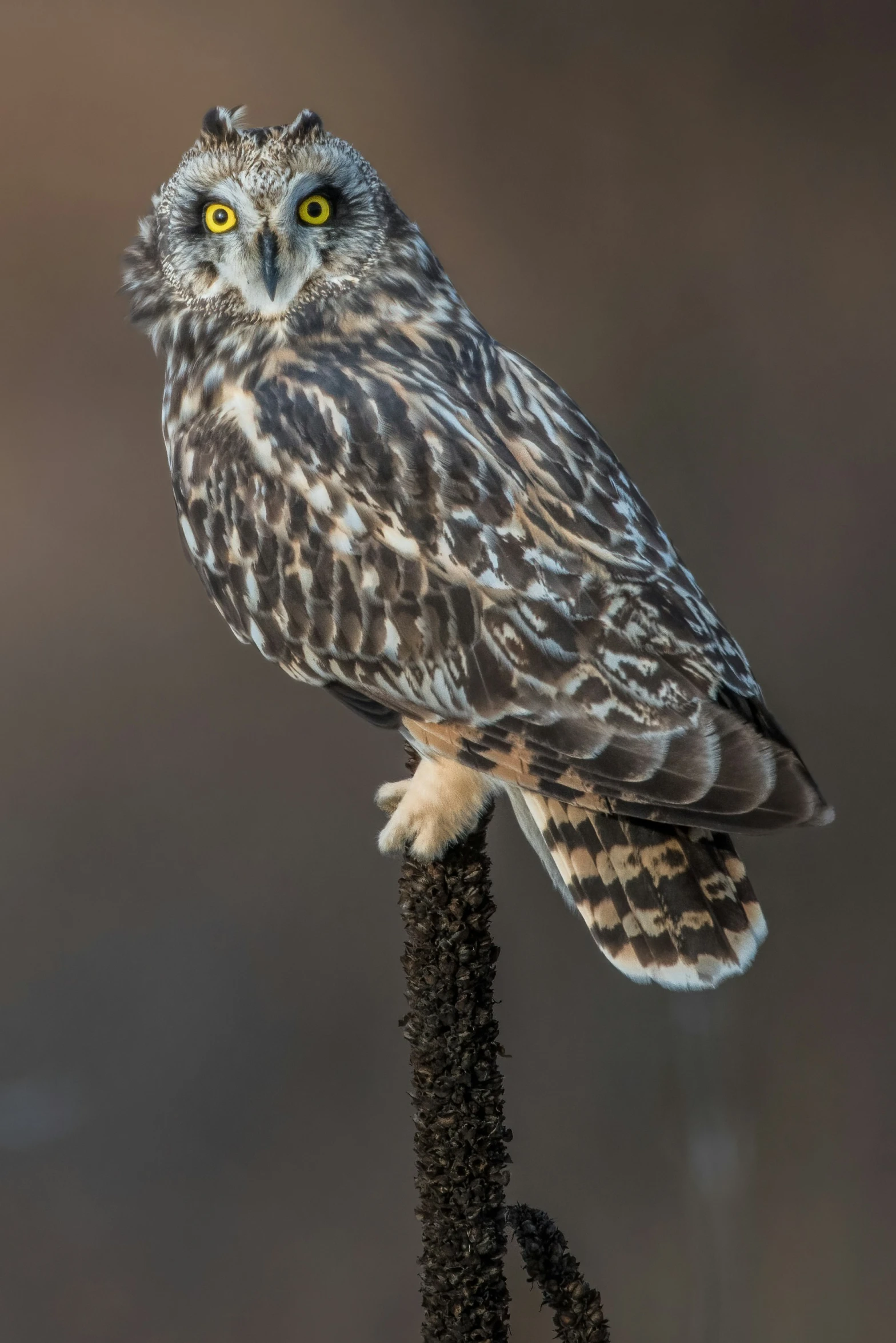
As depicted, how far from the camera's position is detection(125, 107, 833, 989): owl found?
1145 millimetres

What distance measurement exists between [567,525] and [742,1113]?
3.60 feet

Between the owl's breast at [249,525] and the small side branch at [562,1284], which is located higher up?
the owl's breast at [249,525]

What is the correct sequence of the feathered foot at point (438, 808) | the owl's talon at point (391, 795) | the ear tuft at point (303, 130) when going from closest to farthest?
the ear tuft at point (303, 130)
the feathered foot at point (438, 808)
the owl's talon at point (391, 795)

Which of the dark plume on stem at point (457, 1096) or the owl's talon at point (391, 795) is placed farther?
the owl's talon at point (391, 795)

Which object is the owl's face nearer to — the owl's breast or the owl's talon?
the owl's breast

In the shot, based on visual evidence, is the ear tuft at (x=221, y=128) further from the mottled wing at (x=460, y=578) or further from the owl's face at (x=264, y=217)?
the mottled wing at (x=460, y=578)

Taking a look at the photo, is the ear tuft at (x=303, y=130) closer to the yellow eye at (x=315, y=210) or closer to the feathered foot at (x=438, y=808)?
the yellow eye at (x=315, y=210)

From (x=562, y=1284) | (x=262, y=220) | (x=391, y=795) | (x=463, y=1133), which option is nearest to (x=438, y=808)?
(x=391, y=795)

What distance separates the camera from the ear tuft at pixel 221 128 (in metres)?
1.14

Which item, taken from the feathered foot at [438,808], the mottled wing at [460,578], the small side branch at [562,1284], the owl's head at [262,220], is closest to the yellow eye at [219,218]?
the owl's head at [262,220]

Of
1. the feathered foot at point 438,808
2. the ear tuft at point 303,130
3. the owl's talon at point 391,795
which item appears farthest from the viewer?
the owl's talon at point 391,795

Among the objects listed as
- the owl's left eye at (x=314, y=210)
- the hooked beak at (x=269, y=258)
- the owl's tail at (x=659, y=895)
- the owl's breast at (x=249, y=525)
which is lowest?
the owl's tail at (x=659, y=895)

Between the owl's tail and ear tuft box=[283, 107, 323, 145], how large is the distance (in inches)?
23.9

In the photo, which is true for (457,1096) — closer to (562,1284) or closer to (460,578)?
(562,1284)
